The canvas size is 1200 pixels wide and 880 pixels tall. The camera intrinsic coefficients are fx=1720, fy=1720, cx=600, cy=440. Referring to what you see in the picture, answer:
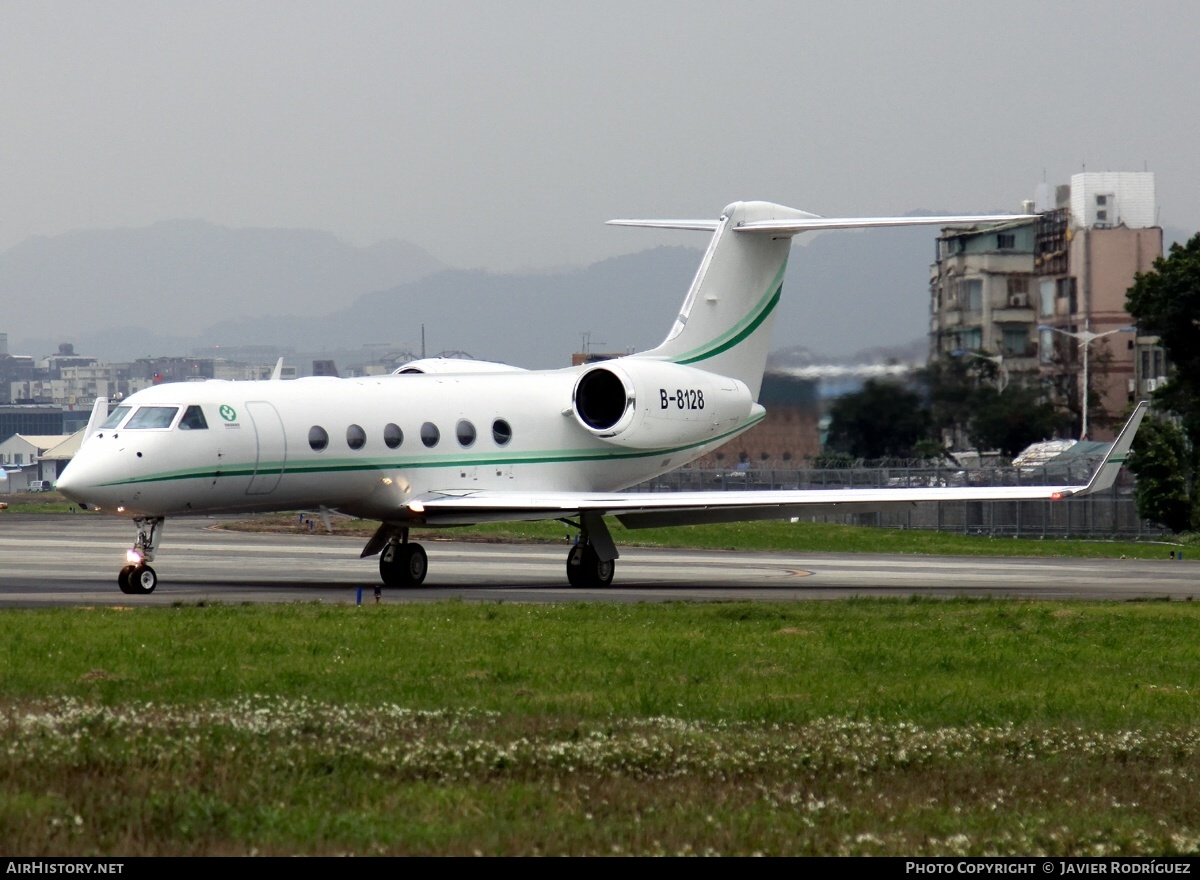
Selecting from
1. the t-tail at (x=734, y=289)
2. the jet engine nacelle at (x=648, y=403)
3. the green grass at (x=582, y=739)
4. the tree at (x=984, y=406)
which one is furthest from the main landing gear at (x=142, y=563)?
the tree at (x=984, y=406)

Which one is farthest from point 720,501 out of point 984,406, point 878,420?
point 984,406

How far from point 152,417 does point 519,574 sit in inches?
318

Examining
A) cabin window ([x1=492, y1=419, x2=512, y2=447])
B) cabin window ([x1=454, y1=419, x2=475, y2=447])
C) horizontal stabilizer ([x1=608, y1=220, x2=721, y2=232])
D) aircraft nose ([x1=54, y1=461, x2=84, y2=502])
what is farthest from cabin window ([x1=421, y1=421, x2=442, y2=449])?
horizontal stabilizer ([x1=608, y1=220, x2=721, y2=232])

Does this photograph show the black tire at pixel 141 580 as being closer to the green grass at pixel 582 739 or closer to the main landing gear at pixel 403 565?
the main landing gear at pixel 403 565

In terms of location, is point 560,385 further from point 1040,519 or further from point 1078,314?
point 1078,314

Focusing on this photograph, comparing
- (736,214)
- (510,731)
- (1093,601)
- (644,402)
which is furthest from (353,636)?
Result: (736,214)

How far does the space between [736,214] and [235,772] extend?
24.1 metres

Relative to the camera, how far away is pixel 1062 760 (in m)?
10.6

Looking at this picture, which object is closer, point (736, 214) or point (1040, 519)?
point (736, 214)

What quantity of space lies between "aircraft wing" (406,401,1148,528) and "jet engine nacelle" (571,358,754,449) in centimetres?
247

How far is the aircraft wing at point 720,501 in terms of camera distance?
26.0 meters

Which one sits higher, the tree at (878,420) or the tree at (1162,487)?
the tree at (878,420)

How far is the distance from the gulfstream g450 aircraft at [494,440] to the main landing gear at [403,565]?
0.03m
